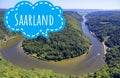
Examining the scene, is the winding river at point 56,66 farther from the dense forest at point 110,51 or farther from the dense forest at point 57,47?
the dense forest at point 110,51

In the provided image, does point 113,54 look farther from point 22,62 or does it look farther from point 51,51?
point 22,62

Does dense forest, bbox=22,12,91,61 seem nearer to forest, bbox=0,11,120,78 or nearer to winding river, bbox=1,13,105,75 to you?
winding river, bbox=1,13,105,75

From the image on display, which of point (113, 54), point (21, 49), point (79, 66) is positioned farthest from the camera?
point (21, 49)

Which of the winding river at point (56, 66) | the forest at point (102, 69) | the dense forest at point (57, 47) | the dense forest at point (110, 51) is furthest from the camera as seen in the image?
the dense forest at point (57, 47)

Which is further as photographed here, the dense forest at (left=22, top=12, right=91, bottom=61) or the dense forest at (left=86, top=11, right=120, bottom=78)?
the dense forest at (left=22, top=12, right=91, bottom=61)

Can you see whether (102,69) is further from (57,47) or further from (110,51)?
(57,47)

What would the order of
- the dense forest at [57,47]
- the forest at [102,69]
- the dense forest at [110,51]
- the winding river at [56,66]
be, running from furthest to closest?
1. the dense forest at [57,47]
2. the winding river at [56,66]
3. the dense forest at [110,51]
4. the forest at [102,69]

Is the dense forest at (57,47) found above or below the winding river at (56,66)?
above

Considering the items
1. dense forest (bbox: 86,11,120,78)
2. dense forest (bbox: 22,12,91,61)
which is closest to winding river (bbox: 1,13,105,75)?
dense forest (bbox: 22,12,91,61)

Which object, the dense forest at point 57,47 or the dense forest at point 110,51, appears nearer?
the dense forest at point 110,51

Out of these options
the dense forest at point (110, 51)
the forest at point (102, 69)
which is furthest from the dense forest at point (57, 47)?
the dense forest at point (110, 51)

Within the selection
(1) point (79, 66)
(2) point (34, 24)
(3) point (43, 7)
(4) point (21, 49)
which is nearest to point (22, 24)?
(2) point (34, 24)
